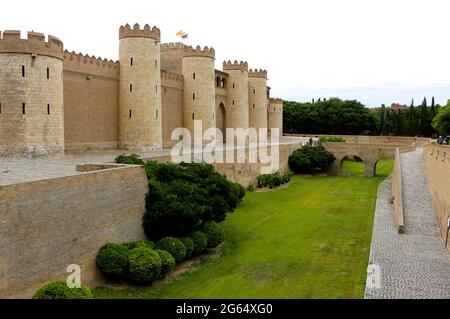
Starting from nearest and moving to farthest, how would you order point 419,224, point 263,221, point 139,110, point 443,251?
point 443,251, point 419,224, point 263,221, point 139,110

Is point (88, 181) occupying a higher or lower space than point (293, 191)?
higher

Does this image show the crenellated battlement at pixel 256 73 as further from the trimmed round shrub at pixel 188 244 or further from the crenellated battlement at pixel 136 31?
the trimmed round shrub at pixel 188 244

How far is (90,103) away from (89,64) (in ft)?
6.56

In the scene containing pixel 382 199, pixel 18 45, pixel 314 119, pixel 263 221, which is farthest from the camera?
pixel 314 119

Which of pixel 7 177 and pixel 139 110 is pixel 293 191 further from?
pixel 7 177

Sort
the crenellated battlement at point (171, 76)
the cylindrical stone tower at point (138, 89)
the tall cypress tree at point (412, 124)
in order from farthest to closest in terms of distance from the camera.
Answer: the tall cypress tree at point (412, 124) → the crenellated battlement at point (171, 76) → the cylindrical stone tower at point (138, 89)

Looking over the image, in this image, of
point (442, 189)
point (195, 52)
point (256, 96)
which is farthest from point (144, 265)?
point (256, 96)

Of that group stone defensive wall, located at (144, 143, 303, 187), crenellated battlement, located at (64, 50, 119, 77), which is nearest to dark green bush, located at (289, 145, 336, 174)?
stone defensive wall, located at (144, 143, 303, 187)

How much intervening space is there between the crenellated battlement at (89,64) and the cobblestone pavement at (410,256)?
52.0 ft

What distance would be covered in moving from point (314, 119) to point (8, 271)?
5914 cm

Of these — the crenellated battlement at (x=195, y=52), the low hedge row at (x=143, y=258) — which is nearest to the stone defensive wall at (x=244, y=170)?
the crenellated battlement at (x=195, y=52)

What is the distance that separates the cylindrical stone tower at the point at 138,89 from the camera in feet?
88.8

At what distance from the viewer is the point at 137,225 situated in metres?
18.1

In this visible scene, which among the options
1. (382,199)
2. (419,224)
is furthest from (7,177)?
(382,199)
